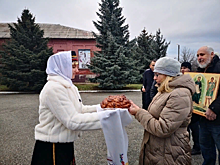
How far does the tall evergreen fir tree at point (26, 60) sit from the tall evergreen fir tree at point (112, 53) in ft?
14.5

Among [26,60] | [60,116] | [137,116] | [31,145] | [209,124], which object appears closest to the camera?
[60,116]

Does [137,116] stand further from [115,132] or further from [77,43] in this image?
[77,43]

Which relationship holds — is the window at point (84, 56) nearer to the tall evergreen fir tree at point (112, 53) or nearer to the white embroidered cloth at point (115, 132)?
the tall evergreen fir tree at point (112, 53)

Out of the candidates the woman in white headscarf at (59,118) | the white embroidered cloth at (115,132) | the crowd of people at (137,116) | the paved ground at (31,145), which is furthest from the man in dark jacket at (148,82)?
the woman in white headscarf at (59,118)

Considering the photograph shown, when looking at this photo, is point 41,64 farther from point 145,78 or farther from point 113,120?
Result: point 113,120

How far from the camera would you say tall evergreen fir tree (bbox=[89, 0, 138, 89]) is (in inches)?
547

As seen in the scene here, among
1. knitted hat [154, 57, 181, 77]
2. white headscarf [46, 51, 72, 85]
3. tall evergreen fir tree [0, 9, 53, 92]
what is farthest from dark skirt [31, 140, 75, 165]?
tall evergreen fir tree [0, 9, 53, 92]

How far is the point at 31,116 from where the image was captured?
662 cm

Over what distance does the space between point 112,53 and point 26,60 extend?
7.34 m

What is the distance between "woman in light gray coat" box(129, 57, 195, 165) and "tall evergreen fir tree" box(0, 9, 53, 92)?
13.4 meters

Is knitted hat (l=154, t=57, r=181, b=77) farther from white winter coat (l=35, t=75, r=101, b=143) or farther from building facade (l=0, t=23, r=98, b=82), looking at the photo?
building facade (l=0, t=23, r=98, b=82)

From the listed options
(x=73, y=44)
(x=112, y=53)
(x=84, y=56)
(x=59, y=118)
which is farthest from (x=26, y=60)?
(x=59, y=118)

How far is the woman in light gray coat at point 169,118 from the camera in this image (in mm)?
1706

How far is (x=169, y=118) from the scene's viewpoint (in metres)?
1.69
